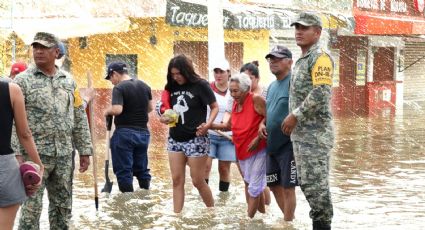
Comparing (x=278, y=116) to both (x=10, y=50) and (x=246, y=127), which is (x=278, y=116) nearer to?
(x=246, y=127)

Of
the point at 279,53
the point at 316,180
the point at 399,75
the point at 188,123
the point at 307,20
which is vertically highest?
the point at 399,75

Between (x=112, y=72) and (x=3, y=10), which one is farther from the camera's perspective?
(x=3, y=10)

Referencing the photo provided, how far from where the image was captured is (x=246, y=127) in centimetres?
802

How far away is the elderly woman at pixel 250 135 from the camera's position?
7.98 meters

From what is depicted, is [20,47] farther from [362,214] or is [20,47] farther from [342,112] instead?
[362,214]

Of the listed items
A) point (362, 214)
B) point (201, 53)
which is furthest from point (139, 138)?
point (201, 53)

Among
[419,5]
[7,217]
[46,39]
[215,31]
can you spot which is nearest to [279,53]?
[46,39]

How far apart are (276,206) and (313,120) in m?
2.85

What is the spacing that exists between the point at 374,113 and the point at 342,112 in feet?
3.49

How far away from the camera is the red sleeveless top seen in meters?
8.00

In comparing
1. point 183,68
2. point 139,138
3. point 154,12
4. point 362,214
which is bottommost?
point 362,214

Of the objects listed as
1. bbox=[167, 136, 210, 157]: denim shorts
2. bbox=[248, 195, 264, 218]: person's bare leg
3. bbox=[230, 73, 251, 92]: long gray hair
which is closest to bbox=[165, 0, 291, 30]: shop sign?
bbox=[167, 136, 210, 157]: denim shorts

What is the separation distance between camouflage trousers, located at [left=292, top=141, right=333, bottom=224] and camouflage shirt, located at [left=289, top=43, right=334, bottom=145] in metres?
0.08

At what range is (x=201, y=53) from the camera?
70.8 feet
